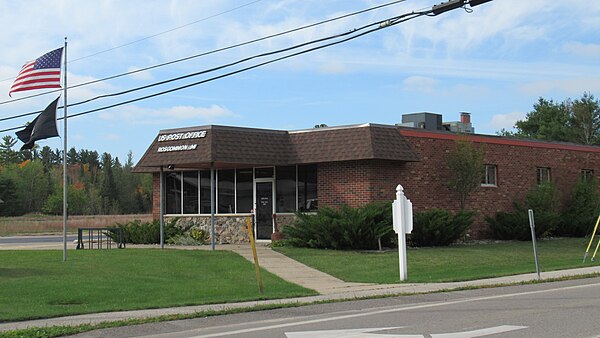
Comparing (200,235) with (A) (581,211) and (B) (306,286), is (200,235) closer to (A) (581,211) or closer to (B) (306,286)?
(B) (306,286)

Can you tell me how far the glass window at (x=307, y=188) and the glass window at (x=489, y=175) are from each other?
7825 mm

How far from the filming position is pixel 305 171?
27.6 meters

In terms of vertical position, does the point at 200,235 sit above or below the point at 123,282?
above

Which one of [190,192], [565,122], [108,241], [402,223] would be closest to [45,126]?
[190,192]

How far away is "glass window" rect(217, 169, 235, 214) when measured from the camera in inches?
1148

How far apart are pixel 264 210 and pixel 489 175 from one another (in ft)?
32.2

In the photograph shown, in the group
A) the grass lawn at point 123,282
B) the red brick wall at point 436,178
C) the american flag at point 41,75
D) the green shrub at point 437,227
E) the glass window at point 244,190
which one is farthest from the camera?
the glass window at point 244,190

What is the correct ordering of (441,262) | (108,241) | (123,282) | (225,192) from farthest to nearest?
1. (108,241)
2. (225,192)
3. (441,262)
4. (123,282)

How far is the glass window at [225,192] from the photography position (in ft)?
95.7

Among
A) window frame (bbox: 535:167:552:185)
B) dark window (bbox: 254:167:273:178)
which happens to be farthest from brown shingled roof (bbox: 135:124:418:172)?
window frame (bbox: 535:167:552:185)

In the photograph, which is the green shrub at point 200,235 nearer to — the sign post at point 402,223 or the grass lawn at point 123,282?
the grass lawn at point 123,282

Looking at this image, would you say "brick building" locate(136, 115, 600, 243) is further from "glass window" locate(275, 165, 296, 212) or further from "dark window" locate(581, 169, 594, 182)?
"dark window" locate(581, 169, 594, 182)

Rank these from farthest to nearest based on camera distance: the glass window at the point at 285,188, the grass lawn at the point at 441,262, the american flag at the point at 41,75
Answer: the glass window at the point at 285,188
the american flag at the point at 41,75
the grass lawn at the point at 441,262

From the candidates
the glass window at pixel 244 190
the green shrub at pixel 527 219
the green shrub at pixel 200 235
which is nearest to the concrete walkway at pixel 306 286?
the glass window at pixel 244 190
